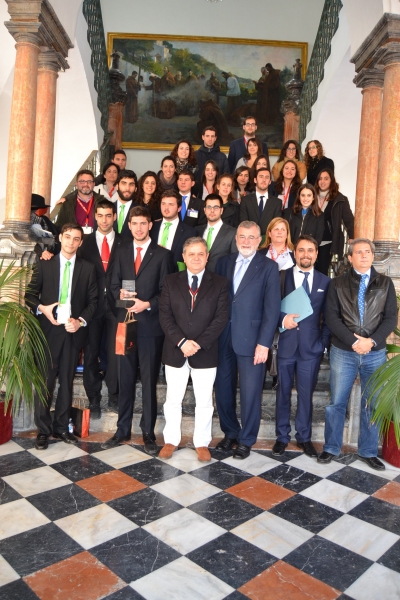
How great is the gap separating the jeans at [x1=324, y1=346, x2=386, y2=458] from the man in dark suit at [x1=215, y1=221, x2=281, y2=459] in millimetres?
551

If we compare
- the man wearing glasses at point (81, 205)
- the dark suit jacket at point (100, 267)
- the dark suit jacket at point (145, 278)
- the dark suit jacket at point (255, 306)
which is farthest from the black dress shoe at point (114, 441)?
the man wearing glasses at point (81, 205)

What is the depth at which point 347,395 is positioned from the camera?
12.9 feet

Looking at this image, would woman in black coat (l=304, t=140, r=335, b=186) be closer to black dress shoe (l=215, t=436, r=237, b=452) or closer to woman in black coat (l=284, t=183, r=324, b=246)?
woman in black coat (l=284, t=183, r=324, b=246)

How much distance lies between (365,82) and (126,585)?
19.1 ft

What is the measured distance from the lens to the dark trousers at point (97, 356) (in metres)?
4.23

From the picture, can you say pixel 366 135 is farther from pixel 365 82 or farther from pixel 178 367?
pixel 178 367

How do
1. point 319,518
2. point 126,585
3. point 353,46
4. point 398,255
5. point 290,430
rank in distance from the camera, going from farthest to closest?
point 353,46 → point 398,255 → point 290,430 → point 319,518 → point 126,585

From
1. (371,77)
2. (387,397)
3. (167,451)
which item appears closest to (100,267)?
(167,451)

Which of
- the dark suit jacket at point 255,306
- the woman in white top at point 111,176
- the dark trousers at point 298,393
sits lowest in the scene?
the dark trousers at point 298,393

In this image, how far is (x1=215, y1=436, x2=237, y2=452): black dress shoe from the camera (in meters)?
4.03

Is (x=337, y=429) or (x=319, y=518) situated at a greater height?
(x=337, y=429)

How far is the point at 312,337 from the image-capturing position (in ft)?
13.0

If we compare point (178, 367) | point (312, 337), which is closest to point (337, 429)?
point (312, 337)

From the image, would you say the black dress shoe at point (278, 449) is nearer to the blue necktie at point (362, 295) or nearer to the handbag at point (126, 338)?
the blue necktie at point (362, 295)
